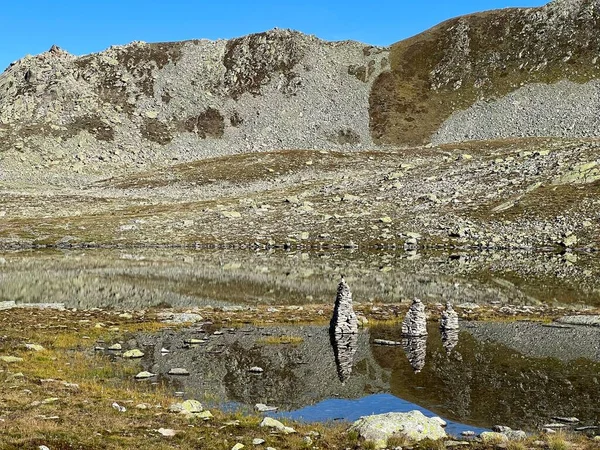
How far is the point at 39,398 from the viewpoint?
1814 centimetres

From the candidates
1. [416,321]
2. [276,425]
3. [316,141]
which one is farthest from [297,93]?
[276,425]

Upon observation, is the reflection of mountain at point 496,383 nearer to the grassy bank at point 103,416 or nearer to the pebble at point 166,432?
the grassy bank at point 103,416

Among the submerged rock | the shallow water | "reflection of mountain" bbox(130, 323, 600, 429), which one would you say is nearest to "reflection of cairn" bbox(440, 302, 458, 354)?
the shallow water

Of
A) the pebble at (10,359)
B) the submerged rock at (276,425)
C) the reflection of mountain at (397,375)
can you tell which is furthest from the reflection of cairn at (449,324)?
the pebble at (10,359)

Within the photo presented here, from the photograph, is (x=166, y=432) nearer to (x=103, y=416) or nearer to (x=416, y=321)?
(x=103, y=416)

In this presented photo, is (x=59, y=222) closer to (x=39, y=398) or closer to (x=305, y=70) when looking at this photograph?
(x=39, y=398)

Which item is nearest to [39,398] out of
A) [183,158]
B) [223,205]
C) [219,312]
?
[219,312]

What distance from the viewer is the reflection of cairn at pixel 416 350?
1011 inches

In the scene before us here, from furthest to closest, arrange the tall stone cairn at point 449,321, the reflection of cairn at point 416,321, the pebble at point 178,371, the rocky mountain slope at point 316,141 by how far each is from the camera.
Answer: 1. the rocky mountain slope at point 316,141
2. the tall stone cairn at point 449,321
3. the reflection of cairn at point 416,321
4. the pebble at point 178,371

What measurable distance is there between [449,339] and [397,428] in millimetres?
15076

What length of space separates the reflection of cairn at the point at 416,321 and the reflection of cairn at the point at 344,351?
272cm

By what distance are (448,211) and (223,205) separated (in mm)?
37926

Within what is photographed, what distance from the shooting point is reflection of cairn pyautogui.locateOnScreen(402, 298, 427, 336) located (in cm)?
3097

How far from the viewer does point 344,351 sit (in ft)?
92.3
